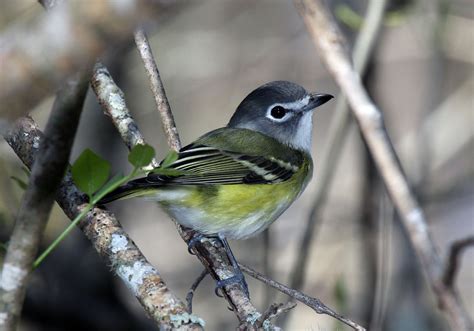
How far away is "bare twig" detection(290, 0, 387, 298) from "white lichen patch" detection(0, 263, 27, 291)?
2624 mm

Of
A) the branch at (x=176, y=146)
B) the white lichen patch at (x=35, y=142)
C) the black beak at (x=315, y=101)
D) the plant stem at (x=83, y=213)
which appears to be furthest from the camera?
the black beak at (x=315, y=101)

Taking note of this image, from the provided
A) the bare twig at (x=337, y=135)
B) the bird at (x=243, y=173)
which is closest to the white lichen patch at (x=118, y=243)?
the bird at (x=243, y=173)

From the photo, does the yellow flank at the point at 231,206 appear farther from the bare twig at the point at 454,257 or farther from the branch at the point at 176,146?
the bare twig at the point at 454,257

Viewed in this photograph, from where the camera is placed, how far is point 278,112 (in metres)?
4.85

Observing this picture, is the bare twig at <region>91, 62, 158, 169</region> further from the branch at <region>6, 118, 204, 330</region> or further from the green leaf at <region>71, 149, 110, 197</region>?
the green leaf at <region>71, 149, 110, 197</region>

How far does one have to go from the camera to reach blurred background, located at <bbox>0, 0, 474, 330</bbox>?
4.88 m

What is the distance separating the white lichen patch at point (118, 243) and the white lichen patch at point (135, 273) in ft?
0.34

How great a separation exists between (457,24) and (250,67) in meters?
2.46

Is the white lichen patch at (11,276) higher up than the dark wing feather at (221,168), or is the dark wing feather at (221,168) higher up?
the dark wing feather at (221,168)

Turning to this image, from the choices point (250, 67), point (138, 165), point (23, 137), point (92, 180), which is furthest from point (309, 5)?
point (250, 67)

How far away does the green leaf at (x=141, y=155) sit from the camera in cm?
210

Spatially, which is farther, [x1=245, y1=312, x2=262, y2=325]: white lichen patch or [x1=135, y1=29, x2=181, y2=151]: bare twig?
[x1=135, y1=29, x2=181, y2=151]: bare twig

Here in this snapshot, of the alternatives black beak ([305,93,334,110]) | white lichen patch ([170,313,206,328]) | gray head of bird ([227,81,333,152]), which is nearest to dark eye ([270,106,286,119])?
gray head of bird ([227,81,333,152])

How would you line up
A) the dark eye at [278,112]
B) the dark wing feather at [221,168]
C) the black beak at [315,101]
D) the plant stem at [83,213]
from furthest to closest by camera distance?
1. the dark eye at [278,112]
2. the black beak at [315,101]
3. the dark wing feather at [221,168]
4. the plant stem at [83,213]
